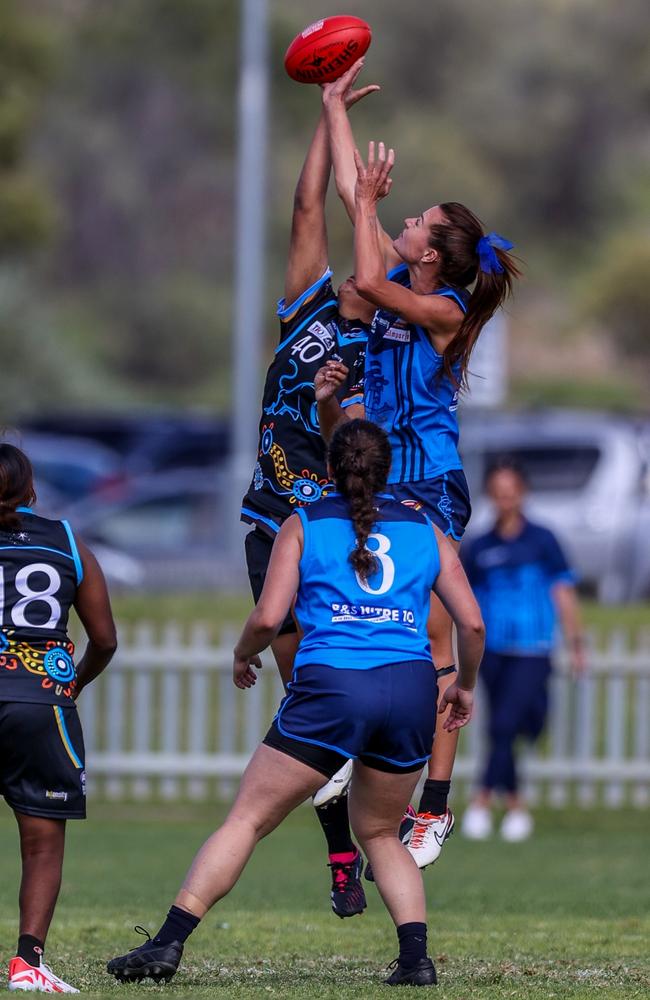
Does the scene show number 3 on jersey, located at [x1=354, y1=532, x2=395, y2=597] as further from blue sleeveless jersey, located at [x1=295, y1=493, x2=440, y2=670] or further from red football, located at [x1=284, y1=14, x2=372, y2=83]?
red football, located at [x1=284, y1=14, x2=372, y2=83]

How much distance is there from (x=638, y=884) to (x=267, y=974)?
411 centimetres

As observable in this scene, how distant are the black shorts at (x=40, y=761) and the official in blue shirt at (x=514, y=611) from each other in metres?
6.01

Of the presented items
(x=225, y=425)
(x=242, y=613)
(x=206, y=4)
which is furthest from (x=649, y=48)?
(x=242, y=613)

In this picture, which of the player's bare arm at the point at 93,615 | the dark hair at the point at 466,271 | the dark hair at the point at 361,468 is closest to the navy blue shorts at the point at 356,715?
the dark hair at the point at 361,468

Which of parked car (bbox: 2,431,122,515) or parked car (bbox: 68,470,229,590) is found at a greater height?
parked car (bbox: 2,431,122,515)

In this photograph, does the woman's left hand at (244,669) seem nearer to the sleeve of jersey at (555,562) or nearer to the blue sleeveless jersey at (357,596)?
the blue sleeveless jersey at (357,596)

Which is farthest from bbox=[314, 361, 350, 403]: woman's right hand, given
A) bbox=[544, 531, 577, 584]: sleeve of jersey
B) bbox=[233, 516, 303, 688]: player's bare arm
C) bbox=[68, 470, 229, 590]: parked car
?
bbox=[68, 470, 229, 590]: parked car

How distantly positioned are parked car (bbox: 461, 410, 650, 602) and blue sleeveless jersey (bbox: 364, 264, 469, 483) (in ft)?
37.6

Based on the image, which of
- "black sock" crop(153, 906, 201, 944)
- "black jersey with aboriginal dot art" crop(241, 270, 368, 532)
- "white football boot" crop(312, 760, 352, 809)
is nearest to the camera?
"black sock" crop(153, 906, 201, 944)

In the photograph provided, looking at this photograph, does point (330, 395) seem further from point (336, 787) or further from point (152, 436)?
point (152, 436)

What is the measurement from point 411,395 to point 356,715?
4.42 feet

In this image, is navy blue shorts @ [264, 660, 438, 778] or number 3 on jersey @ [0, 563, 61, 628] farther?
number 3 on jersey @ [0, 563, 61, 628]

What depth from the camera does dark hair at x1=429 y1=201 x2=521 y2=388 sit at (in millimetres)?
6395

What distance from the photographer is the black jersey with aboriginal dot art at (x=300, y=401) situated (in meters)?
6.62
